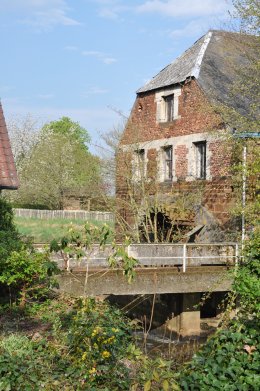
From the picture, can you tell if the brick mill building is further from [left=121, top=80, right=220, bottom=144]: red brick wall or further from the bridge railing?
the bridge railing

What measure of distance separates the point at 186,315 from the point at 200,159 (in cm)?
725

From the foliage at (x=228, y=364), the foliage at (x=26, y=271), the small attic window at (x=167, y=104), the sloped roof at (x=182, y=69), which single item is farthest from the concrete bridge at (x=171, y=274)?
the sloped roof at (x=182, y=69)

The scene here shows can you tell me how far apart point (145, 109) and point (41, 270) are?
16405 millimetres

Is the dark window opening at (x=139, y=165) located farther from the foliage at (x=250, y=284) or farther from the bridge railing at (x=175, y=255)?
the foliage at (x=250, y=284)

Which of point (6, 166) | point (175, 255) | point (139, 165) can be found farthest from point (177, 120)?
point (6, 166)

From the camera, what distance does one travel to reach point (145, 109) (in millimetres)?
27078

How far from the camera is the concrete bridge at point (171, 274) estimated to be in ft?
51.8

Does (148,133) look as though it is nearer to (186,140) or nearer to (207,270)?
(186,140)

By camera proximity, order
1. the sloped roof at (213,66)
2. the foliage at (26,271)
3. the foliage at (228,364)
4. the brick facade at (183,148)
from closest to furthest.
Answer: the foliage at (228,364), the foliage at (26,271), the brick facade at (183,148), the sloped roof at (213,66)

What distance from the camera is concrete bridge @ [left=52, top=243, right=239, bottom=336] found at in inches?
621

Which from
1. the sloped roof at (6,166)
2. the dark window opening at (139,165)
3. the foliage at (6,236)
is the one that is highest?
the dark window opening at (139,165)

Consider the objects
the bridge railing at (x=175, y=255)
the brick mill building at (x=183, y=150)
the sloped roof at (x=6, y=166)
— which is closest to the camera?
the sloped roof at (x=6, y=166)

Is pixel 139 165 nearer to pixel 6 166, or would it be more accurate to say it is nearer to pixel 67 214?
pixel 6 166

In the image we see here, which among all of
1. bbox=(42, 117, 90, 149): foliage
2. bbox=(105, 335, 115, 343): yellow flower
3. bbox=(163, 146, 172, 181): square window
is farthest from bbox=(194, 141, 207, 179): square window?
bbox=(42, 117, 90, 149): foliage
